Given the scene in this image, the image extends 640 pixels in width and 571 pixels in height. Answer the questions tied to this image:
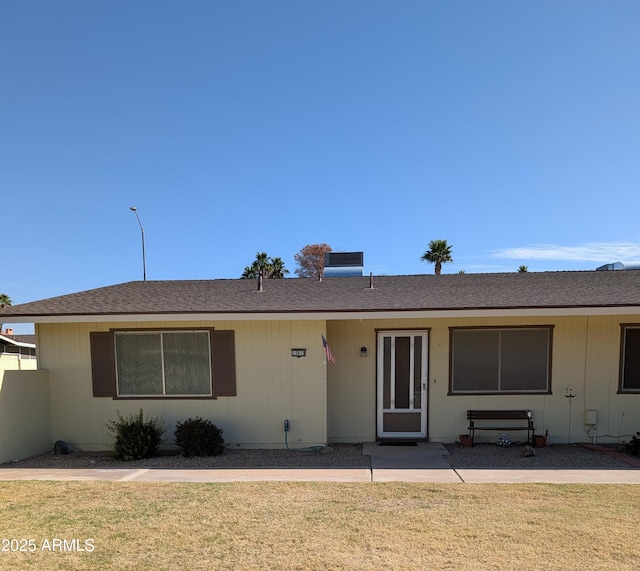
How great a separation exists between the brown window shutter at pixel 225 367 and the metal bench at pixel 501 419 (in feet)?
15.6

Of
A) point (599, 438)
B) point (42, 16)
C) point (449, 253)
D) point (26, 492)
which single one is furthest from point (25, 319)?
point (449, 253)

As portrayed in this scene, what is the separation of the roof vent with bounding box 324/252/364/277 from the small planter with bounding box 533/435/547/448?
6.37 metres

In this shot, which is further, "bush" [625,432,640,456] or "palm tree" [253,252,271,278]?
"palm tree" [253,252,271,278]

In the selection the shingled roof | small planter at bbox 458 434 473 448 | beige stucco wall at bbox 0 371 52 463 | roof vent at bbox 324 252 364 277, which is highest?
roof vent at bbox 324 252 364 277

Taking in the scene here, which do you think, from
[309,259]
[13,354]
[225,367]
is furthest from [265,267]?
[225,367]

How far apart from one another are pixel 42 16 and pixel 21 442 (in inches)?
327

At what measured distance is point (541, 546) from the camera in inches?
141

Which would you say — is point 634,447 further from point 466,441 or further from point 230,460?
point 230,460

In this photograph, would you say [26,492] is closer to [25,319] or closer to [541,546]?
[25,319]

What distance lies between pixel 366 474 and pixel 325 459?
1.12 metres

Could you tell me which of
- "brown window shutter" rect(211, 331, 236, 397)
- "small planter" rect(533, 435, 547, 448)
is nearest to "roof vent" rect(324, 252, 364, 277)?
"brown window shutter" rect(211, 331, 236, 397)

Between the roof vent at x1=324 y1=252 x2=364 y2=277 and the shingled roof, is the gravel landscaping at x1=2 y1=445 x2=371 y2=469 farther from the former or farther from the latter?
the roof vent at x1=324 y1=252 x2=364 y2=277

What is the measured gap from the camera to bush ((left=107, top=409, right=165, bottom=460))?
23.1 ft

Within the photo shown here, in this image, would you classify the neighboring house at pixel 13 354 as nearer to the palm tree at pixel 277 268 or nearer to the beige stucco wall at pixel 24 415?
the beige stucco wall at pixel 24 415
